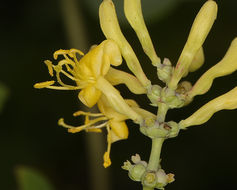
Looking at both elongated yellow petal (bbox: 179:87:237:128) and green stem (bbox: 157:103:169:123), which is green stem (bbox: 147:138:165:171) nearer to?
green stem (bbox: 157:103:169:123)

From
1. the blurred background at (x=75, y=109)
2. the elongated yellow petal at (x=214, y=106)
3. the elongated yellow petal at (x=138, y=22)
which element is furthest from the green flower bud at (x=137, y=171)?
the blurred background at (x=75, y=109)

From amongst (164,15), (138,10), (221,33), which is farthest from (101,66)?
(221,33)

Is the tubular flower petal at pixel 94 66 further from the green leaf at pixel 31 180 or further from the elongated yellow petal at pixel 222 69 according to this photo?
the green leaf at pixel 31 180

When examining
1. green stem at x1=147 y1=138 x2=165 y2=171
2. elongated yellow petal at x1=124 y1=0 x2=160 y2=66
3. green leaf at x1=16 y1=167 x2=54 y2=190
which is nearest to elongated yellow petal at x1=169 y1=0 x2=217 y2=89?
elongated yellow petal at x1=124 y1=0 x2=160 y2=66

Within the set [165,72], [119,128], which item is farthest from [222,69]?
[119,128]

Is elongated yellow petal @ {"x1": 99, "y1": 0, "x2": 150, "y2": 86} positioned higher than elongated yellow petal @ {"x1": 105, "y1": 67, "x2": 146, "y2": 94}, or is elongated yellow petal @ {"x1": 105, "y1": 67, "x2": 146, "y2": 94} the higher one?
elongated yellow petal @ {"x1": 99, "y1": 0, "x2": 150, "y2": 86}

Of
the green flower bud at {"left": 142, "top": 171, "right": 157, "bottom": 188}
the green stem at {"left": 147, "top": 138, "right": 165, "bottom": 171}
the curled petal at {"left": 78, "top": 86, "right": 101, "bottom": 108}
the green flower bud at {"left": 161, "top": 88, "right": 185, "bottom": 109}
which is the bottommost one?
the green flower bud at {"left": 142, "top": 171, "right": 157, "bottom": 188}
